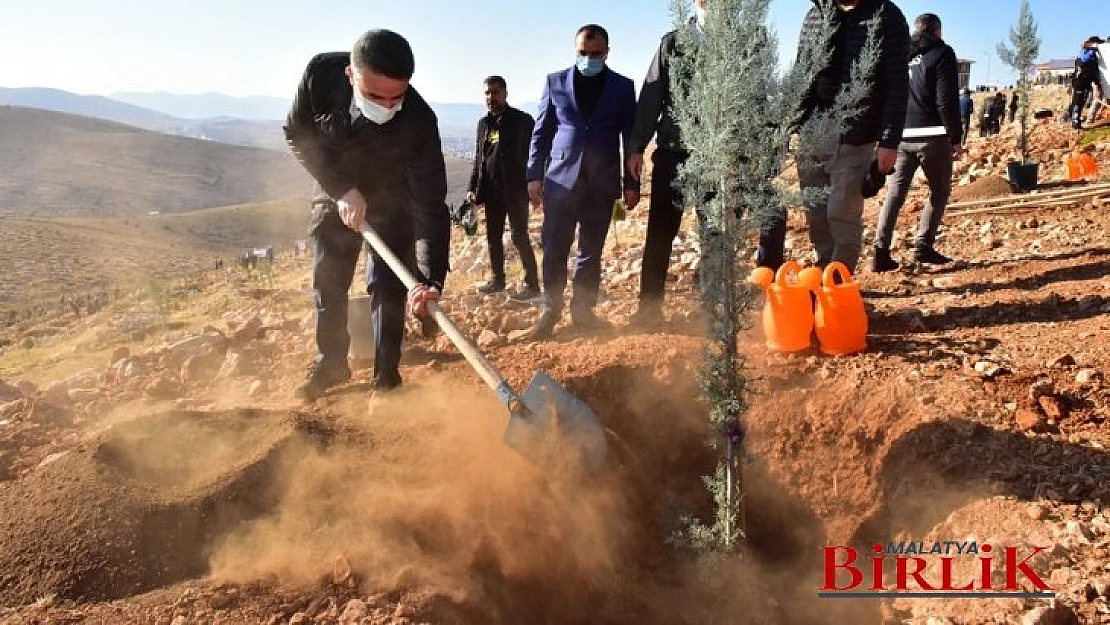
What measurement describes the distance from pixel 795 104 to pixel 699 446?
181cm

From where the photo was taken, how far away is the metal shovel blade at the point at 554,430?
8.98 ft

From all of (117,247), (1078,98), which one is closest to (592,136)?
(1078,98)

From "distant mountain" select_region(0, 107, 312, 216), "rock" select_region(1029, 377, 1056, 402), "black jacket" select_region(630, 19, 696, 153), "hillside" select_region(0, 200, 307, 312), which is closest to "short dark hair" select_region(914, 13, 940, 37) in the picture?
"black jacket" select_region(630, 19, 696, 153)

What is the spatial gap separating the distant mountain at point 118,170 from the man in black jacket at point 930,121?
5199 centimetres

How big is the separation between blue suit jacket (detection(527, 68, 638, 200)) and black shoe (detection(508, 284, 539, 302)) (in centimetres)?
145

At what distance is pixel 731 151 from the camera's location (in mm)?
2234

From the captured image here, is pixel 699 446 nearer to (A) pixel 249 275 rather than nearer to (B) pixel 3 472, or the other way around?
(B) pixel 3 472

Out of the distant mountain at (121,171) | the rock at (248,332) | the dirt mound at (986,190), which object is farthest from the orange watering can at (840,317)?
the distant mountain at (121,171)

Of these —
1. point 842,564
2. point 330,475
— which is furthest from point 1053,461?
point 330,475

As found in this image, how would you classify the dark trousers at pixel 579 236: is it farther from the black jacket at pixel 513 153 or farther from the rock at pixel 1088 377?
the rock at pixel 1088 377

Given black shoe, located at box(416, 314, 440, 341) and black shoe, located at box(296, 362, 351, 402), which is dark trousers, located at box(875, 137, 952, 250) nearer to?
black shoe, located at box(416, 314, 440, 341)

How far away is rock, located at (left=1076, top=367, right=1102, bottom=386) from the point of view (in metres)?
2.97

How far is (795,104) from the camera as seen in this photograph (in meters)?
2.22

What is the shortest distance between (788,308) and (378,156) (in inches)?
87.1
